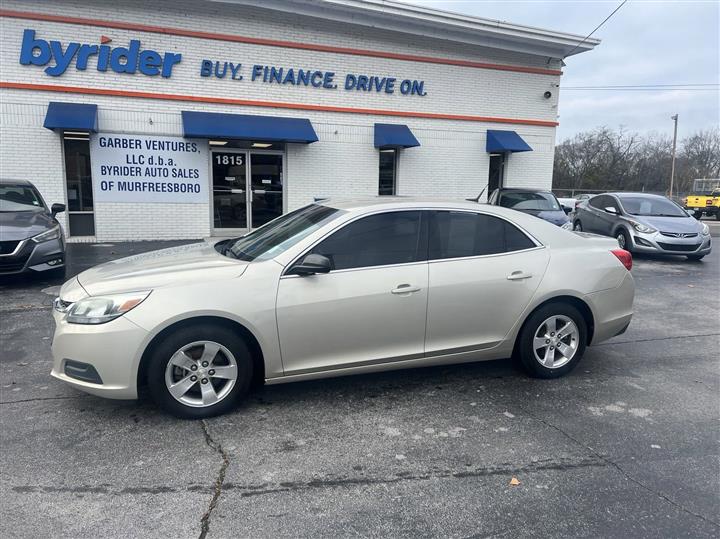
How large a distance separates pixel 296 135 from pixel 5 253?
24.4 feet

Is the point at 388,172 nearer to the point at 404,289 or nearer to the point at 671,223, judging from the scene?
the point at 671,223

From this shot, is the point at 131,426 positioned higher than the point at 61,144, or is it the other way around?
the point at 61,144

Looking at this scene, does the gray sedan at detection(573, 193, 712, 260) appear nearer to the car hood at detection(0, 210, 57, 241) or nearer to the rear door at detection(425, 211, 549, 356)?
the rear door at detection(425, 211, 549, 356)

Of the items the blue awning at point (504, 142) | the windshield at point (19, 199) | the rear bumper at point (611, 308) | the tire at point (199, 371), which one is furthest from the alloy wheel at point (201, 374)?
the blue awning at point (504, 142)

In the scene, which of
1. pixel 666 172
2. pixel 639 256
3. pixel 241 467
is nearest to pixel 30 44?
pixel 241 467

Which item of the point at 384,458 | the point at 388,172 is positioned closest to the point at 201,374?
the point at 384,458

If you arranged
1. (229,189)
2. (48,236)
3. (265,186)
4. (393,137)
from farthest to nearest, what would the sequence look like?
(393,137) → (265,186) → (229,189) → (48,236)

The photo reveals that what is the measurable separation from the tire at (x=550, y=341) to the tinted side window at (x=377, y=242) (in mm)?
1183

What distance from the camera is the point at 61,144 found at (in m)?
12.2

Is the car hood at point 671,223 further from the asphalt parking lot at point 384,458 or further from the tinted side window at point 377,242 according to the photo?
the tinted side window at point 377,242

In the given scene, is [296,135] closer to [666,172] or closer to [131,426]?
[131,426]

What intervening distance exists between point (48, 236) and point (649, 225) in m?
11.8

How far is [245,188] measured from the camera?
46.0 ft

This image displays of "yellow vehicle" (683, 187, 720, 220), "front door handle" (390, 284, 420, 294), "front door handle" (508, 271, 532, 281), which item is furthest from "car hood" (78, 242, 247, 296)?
"yellow vehicle" (683, 187, 720, 220)
